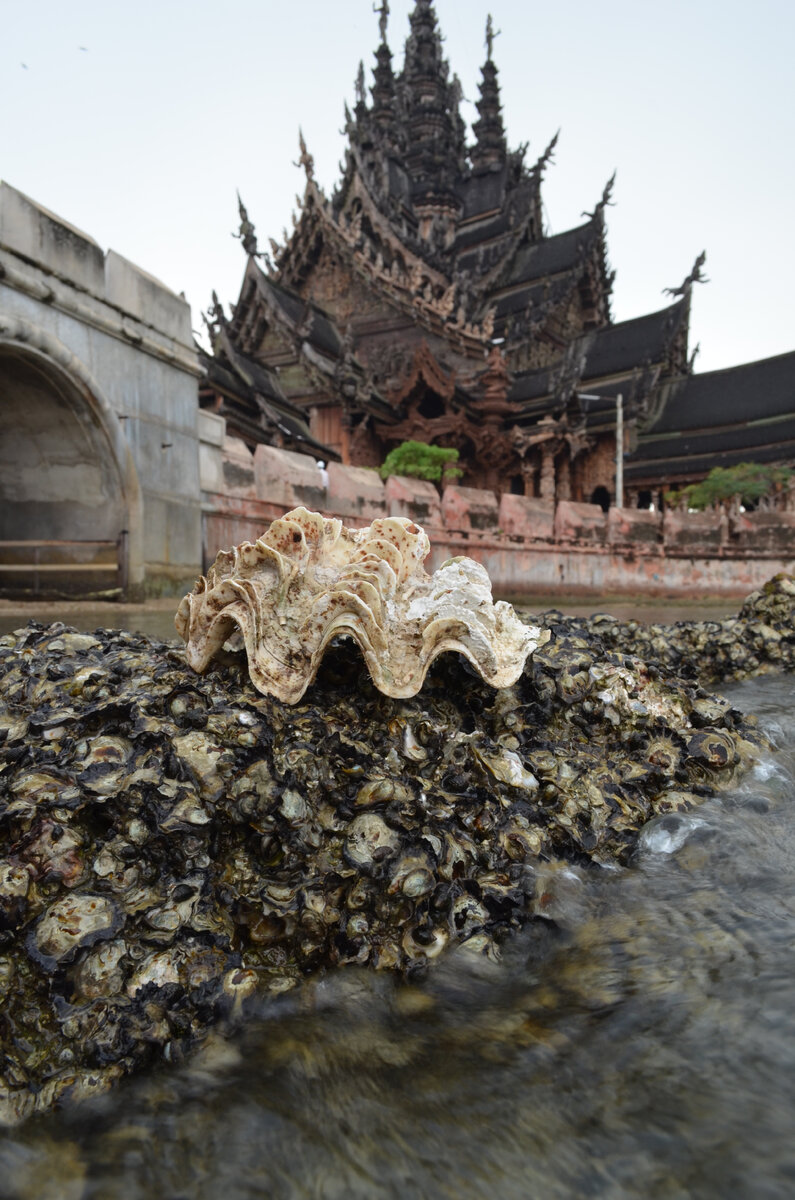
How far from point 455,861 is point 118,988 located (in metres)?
0.97

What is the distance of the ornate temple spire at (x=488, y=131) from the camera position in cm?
3388

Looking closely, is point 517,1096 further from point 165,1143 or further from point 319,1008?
point 165,1143

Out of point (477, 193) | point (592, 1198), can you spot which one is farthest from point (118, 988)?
point (477, 193)

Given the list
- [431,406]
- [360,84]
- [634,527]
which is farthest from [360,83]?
[634,527]

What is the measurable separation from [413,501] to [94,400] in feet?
17.9

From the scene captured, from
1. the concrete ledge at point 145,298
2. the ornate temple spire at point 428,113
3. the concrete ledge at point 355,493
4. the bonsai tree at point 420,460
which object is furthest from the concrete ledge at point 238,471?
the ornate temple spire at point 428,113

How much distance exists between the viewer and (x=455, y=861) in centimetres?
202

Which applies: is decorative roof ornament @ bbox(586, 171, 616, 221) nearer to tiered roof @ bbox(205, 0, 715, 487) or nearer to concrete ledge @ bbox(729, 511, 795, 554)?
tiered roof @ bbox(205, 0, 715, 487)

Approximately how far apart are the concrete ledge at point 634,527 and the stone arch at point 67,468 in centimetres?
945

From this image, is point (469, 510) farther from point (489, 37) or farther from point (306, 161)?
point (489, 37)

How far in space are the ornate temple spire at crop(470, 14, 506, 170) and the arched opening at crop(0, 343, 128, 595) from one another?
112 ft

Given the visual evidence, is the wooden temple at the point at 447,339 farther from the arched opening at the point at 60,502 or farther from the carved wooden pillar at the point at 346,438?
the arched opening at the point at 60,502

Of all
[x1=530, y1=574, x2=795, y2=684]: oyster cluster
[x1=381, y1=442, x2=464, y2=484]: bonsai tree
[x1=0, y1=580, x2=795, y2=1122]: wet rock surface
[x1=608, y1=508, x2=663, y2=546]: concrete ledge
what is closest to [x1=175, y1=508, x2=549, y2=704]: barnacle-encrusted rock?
[x1=0, y1=580, x2=795, y2=1122]: wet rock surface

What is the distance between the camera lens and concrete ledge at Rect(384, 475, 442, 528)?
998cm
